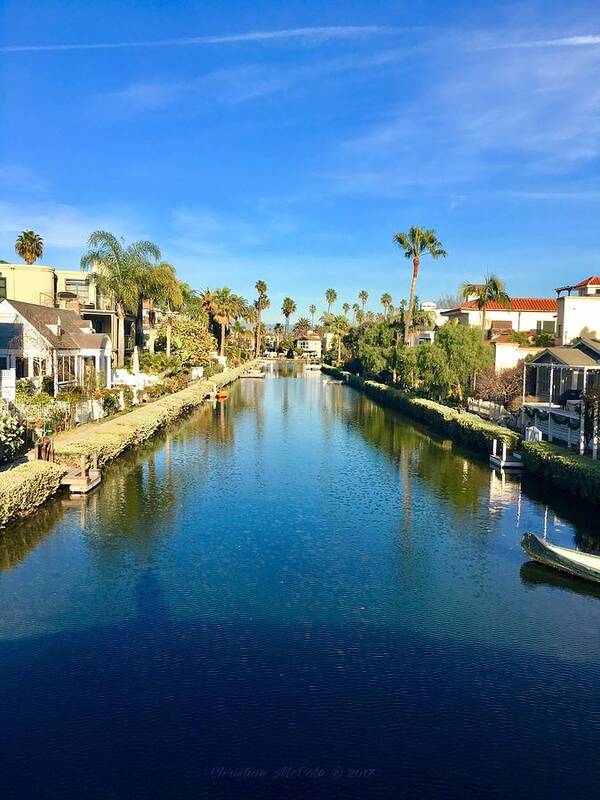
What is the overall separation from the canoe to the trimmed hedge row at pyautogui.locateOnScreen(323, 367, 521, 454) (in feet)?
53.9

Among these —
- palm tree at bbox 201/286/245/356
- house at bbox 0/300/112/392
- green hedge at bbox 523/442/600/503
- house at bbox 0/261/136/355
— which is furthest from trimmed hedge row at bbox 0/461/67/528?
palm tree at bbox 201/286/245/356

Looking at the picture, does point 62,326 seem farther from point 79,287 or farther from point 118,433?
point 79,287

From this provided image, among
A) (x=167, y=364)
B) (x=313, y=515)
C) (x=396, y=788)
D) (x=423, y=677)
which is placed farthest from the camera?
(x=167, y=364)

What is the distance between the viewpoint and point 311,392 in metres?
84.4

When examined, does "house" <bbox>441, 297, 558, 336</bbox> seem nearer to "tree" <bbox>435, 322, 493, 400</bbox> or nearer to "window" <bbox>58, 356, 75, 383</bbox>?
"tree" <bbox>435, 322, 493, 400</bbox>

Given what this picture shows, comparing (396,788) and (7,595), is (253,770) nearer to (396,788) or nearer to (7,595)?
(396,788)

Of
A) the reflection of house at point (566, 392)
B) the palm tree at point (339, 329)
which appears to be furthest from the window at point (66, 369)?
the palm tree at point (339, 329)

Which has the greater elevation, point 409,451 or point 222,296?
point 222,296

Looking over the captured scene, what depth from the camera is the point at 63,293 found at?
66.4 m

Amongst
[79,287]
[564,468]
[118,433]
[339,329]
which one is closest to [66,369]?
[118,433]

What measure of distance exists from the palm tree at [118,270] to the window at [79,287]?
8484 millimetres

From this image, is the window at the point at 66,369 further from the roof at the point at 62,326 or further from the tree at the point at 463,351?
the tree at the point at 463,351

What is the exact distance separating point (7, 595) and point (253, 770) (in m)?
8.67

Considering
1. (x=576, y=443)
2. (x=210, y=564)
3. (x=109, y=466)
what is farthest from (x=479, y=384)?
(x=210, y=564)
